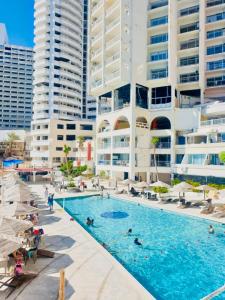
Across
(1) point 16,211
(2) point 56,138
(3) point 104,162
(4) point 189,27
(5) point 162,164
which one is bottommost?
(1) point 16,211

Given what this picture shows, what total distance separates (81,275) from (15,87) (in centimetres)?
14940

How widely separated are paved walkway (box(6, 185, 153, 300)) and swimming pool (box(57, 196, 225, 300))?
1.42 metres

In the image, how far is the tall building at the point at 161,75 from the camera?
49375 mm

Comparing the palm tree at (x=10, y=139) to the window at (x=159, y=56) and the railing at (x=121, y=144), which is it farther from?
the window at (x=159, y=56)

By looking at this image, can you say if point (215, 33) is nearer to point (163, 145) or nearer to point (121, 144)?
point (163, 145)

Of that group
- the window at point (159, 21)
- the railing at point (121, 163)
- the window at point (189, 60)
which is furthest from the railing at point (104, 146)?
the window at point (159, 21)

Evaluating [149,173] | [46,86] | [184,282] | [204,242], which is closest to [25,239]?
[184,282]

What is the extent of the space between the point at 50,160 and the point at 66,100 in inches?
809

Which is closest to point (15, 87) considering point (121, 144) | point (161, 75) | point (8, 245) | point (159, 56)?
point (121, 144)

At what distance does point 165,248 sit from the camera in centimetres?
1875

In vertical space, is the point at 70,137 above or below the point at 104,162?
above

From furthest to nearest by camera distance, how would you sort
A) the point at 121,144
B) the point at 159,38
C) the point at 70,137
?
the point at 70,137
the point at 121,144
the point at 159,38

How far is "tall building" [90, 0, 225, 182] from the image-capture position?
162 feet

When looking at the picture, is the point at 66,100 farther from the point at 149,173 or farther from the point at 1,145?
the point at 149,173
